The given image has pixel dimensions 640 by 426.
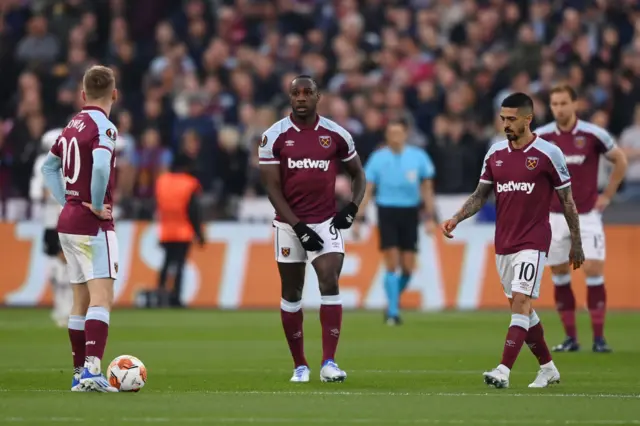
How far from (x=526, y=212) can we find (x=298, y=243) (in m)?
2.00

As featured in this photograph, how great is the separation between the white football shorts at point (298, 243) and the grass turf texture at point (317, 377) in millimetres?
1085

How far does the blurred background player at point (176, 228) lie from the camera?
955 inches

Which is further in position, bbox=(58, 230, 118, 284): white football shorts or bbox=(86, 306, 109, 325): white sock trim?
bbox=(58, 230, 118, 284): white football shorts

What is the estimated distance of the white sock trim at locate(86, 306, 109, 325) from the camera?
11258mm

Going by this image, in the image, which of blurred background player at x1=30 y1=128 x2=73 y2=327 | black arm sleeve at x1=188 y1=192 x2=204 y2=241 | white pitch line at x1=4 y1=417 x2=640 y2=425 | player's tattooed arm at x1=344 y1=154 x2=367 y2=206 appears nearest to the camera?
white pitch line at x1=4 y1=417 x2=640 y2=425

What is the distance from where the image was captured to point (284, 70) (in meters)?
28.0

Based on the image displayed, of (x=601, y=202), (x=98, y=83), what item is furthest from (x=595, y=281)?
(x=98, y=83)

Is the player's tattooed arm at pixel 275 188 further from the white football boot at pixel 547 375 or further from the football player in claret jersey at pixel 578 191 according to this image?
the football player in claret jersey at pixel 578 191

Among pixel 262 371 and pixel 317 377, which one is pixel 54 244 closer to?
pixel 262 371

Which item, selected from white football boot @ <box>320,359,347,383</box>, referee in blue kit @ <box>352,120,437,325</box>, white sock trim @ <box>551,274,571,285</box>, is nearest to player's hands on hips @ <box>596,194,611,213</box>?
white sock trim @ <box>551,274,571,285</box>

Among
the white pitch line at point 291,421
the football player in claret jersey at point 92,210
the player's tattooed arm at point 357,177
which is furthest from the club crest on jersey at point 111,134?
the white pitch line at point 291,421

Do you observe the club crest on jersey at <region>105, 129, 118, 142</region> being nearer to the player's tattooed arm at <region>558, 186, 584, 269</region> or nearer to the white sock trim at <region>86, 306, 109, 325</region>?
the white sock trim at <region>86, 306, 109, 325</region>

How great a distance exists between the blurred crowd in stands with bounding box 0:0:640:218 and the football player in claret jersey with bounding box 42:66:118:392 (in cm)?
1159

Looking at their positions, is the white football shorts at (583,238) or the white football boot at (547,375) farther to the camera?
the white football shorts at (583,238)
